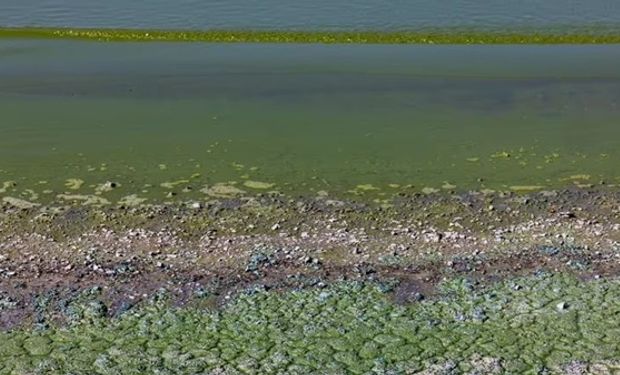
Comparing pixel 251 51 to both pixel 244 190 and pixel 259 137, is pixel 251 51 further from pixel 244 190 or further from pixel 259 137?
pixel 244 190

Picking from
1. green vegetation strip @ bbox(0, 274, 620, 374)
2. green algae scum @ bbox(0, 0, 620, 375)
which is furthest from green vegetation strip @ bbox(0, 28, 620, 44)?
green vegetation strip @ bbox(0, 274, 620, 374)

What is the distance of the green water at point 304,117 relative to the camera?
13406 millimetres

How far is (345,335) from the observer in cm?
888

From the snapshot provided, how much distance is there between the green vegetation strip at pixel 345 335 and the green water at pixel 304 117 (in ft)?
11.1

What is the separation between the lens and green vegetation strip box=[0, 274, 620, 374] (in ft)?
27.6

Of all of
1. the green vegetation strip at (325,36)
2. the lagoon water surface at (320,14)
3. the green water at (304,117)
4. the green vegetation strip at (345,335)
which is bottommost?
the green vegetation strip at (345,335)

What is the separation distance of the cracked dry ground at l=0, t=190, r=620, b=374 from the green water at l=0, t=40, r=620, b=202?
0.90m

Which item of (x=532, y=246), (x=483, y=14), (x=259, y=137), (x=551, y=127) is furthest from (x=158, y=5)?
(x=532, y=246)

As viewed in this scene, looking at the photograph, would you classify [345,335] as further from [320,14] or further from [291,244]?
[320,14]

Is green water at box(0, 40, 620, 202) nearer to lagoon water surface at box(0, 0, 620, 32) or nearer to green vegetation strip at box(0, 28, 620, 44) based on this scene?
green vegetation strip at box(0, 28, 620, 44)

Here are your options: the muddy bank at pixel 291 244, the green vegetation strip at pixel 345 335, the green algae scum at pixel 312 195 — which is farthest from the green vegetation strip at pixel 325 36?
the green vegetation strip at pixel 345 335

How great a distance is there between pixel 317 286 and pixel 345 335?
110 centimetres

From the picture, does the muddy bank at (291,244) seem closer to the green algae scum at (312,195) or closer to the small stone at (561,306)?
the green algae scum at (312,195)

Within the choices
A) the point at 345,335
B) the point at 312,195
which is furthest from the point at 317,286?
→ the point at 312,195
